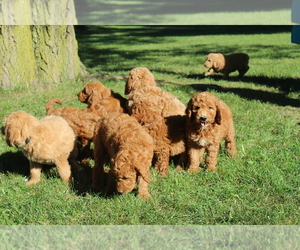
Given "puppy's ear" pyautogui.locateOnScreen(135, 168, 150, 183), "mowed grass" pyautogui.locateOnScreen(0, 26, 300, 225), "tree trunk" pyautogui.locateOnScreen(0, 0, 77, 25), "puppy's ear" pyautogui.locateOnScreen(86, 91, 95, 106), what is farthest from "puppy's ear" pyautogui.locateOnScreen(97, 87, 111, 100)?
"tree trunk" pyautogui.locateOnScreen(0, 0, 77, 25)

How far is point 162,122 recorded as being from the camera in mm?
4684

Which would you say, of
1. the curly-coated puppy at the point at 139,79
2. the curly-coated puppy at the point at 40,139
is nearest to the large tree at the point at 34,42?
the curly-coated puppy at the point at 139,79

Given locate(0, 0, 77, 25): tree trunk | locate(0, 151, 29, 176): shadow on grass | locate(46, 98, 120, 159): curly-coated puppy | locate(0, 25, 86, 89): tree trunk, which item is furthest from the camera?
locate(0, 25, 86, 89): tree trunk

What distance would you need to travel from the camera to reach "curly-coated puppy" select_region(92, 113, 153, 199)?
3.61 metres

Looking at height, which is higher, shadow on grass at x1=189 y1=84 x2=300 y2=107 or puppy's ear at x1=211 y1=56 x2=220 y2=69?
puppy's ear at x1=211 y1=56 x2=220 y2=69

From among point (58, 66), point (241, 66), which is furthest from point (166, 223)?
point (241, 66)

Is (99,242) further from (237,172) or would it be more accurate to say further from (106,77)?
(106,77)

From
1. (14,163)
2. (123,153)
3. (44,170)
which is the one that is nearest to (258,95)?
(44,170)

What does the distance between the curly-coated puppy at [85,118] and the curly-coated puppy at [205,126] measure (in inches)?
52.5

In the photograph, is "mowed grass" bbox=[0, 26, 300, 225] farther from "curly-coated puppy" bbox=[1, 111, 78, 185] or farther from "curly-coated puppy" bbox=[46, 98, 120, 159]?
"curly-coated puppy" bbox=[46, 98, 120, 159]

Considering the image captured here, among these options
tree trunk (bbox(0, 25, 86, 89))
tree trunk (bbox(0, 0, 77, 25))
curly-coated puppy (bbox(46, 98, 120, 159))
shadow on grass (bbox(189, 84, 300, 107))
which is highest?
tree trunk (bbox(0, 0, 77, 25))

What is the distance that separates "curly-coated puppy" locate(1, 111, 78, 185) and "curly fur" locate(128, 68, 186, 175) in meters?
0.98

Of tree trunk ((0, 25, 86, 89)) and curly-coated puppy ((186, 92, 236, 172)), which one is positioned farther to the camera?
tree trunk ((0, 25, 86, 89))

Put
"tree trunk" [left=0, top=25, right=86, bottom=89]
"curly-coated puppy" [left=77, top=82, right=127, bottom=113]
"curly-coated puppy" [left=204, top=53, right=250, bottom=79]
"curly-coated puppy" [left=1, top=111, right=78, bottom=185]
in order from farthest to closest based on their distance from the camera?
"curly-coated puppy" [left=204, top=53, right=250, bottom=79]
"tree trunk" [left=0, top=25, right=86, bottom=89]
"curly-coated puppy" [left=77, top=82, right=127, bottom=113]
"curly-coated puppy" [left=1, top=111, right=78, bottom=185]
